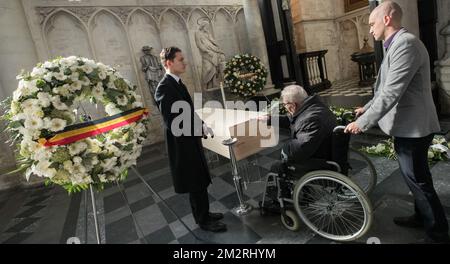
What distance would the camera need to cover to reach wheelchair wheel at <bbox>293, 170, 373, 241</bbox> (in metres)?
2.13

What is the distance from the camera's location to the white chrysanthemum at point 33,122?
5.54ft

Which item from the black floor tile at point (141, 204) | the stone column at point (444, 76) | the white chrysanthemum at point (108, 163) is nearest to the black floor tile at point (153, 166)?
the black floor tile at point (141, 204)

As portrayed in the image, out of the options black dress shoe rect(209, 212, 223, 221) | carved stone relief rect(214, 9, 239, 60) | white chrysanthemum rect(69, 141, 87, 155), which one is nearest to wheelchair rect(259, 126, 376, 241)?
black dress shoe rect(209, 212, 223, 221)

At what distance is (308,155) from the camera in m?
2.21

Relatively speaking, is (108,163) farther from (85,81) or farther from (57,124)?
(85,81)

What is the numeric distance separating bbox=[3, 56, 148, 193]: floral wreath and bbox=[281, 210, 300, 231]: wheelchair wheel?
4.57ft

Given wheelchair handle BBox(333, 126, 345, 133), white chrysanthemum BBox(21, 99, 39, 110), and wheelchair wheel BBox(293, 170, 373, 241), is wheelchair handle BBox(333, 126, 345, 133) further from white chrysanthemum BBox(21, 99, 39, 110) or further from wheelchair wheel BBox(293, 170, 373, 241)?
white chrysanthemum BBox(21, 99, 39, 110)

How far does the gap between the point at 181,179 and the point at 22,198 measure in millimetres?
3821

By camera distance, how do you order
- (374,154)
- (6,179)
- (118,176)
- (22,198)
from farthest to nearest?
(6,179)
(22,198)
(374,154)
(118,176)

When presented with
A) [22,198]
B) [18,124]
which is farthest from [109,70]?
[22,198]

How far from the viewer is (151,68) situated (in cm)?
641

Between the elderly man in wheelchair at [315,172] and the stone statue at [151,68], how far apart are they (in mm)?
4702

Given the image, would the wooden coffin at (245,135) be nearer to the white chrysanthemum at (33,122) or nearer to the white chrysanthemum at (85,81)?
the white chrysanthemum at (85,81)
